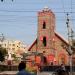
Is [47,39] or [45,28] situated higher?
[45,28]

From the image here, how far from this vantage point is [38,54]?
93125mm

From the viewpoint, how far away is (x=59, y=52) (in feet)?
312

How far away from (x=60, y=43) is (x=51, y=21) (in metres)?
7.12

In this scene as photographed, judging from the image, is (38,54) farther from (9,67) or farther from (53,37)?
(9,67)

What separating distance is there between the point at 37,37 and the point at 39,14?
18.3 ft

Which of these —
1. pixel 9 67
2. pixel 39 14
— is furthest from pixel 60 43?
pixel 9 67

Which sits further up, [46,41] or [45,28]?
[45,28]

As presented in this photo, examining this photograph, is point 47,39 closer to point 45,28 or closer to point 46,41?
point 46,41

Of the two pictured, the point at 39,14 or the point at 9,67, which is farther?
the point at 39,14

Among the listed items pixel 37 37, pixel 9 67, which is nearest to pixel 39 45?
pixel 37 37

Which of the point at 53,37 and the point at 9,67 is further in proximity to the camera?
the point at 53,37

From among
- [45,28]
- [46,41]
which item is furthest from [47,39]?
[45,28]

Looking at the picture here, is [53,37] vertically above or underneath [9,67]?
above

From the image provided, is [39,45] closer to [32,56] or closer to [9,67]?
[32,56]
